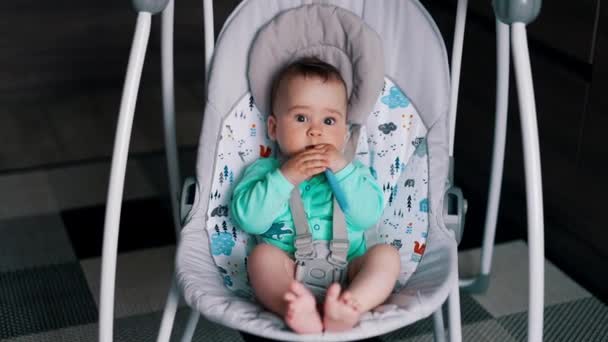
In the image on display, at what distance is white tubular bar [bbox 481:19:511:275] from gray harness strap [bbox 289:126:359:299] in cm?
42

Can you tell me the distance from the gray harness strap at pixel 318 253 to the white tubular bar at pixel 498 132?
42 centimetres

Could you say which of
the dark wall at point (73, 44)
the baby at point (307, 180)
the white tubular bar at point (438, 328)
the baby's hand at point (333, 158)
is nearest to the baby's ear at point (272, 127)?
the baby at point (307, 180)

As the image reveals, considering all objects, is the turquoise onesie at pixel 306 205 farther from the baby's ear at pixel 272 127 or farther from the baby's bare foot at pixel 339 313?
the baby's bare foot at pixel 339 313

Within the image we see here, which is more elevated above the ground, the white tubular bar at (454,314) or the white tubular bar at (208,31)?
the white tubular bar at (208,31)

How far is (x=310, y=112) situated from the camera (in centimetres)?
150

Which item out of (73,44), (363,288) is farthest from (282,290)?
(73,44)

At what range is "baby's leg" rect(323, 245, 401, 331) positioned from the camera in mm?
1229

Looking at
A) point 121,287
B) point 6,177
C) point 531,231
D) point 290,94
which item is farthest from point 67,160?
point 531,231

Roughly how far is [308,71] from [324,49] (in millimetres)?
94

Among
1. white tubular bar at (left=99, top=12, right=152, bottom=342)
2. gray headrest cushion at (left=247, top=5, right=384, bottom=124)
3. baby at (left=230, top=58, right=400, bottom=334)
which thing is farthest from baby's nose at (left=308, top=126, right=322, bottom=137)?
white tubular bar at (left=99, top=12, right=152, bottom=342)

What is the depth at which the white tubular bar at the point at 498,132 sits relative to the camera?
1598mm

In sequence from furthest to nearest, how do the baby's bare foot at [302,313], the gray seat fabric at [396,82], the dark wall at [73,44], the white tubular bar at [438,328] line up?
the dark wall at [73,44]
the white tubular bar at [438,328]
the gray seat fabric at [396,82]
the baby's bare foot at [302,313]

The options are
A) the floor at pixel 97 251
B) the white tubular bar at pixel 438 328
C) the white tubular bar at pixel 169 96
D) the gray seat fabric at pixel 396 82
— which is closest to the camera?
the gray seat fabric at pixel 396 82

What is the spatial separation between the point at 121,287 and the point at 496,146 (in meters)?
0.90
